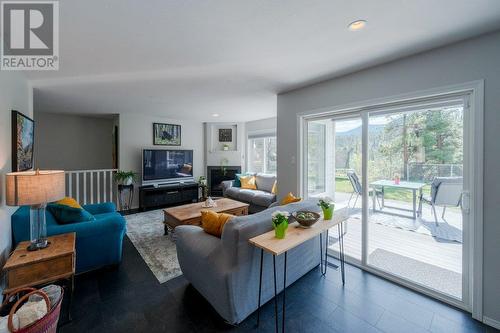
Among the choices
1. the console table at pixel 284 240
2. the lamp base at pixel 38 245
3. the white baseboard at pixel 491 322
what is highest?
the console table at pixel 284 240

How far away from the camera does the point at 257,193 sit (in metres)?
4.88

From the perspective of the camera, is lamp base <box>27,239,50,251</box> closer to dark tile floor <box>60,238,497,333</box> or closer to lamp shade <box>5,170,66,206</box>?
lamp shade <box>5,170,66,206</box>

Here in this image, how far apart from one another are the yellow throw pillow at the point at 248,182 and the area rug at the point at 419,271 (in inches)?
125

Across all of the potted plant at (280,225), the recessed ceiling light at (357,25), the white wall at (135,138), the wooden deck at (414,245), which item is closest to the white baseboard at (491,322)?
the wooden deck at (414,245)

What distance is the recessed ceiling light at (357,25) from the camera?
1.66 metres

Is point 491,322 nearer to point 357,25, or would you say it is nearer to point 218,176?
point 357,25

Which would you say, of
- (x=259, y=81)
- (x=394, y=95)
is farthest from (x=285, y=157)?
(x=394, y=95)

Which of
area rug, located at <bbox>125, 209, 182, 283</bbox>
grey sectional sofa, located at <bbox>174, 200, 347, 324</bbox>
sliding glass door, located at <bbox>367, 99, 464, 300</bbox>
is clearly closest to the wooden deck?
sliding glass door, located at <bbox>367, 99, 464, 300</bbox>

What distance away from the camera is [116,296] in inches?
83.8

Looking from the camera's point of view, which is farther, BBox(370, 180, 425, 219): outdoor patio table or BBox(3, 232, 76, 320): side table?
BBox(370, 180, 425, 219): outdoor patio table

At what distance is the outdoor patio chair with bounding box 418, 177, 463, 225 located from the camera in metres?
2.11

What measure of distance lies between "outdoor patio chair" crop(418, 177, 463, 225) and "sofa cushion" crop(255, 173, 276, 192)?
3.11 metres

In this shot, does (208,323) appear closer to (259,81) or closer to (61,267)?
(61,267)

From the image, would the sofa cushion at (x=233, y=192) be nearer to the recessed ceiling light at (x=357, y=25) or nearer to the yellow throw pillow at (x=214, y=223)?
the yellow throw pillow at (x=214, y=223)
